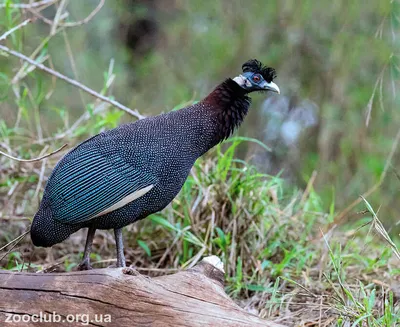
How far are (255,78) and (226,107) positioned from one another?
0.22 metres

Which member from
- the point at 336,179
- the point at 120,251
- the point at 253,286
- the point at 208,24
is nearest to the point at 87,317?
the point at 120,251

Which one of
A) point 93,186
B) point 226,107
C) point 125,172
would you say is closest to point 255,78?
point 226,107

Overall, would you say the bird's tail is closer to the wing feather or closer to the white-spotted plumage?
the wing feather

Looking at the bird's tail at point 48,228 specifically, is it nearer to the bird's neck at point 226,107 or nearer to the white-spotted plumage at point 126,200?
the white-spotted plumage at point 126,200

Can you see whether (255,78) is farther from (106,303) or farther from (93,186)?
(106,303)

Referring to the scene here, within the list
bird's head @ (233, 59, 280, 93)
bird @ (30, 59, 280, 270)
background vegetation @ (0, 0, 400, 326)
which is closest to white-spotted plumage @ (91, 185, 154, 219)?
bird @ (30, 59, 280, 270)

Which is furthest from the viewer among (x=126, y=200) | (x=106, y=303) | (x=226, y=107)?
(x=226, y=107)

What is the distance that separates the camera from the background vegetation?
12.1ft

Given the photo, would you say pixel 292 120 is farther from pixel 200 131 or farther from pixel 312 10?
pixel 200 131

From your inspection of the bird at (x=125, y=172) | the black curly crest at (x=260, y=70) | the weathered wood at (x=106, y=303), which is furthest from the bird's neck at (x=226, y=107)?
the weathered wood at (x=106, y=303)

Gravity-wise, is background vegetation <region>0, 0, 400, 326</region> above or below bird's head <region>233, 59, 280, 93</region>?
below

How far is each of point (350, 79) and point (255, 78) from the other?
4180mm

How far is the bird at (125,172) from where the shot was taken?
2.93m

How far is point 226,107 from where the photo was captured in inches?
125
